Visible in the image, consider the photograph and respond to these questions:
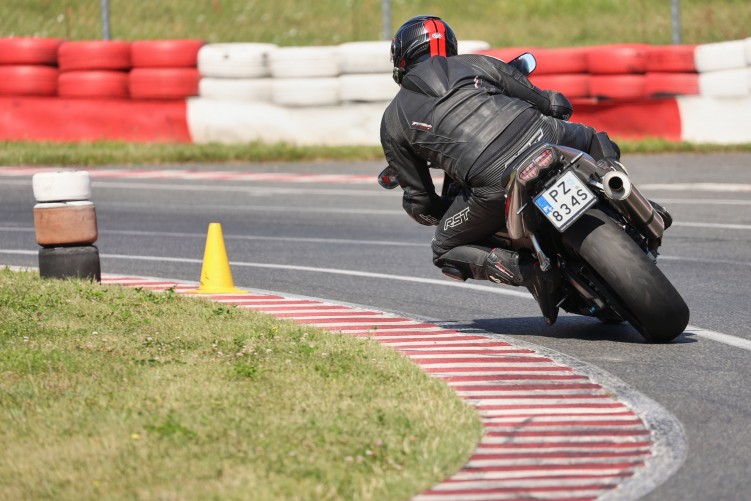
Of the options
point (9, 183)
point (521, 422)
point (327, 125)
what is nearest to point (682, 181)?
point (327, 125)

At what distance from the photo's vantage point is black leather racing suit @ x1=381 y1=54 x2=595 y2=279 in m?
7.04

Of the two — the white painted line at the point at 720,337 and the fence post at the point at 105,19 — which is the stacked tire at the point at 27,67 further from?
the white painted line at the point at 720,337

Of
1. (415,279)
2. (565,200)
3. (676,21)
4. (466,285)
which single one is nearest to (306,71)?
(676,21)

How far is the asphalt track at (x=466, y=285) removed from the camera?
214 inches

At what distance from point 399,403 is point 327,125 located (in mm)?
13543

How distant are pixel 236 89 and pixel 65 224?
990cm

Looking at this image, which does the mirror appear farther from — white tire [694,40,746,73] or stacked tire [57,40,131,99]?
stacked tire [57,40,131,99]

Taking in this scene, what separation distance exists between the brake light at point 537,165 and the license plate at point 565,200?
0.31ft

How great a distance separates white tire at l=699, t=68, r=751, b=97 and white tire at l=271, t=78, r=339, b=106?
16.0 feet

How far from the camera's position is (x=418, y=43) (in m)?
7.29

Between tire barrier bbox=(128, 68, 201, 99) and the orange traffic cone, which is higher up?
tire barrier bbox=(128, 68, 201, 99)

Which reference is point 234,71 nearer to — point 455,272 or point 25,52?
point 25,52

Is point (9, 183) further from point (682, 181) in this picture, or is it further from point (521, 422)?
point (521, 422)

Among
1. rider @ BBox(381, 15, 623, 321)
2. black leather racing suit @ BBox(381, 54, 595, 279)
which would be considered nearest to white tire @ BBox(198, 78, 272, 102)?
rider @ BBox(381, 15, 623, 321)
